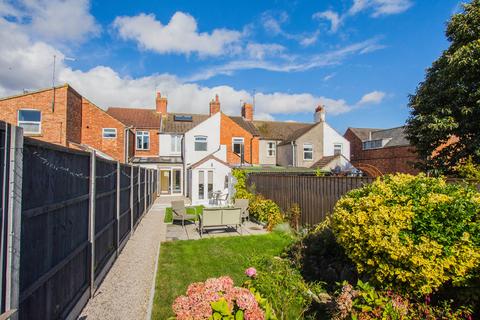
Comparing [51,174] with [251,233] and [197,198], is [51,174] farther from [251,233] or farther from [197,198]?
[197,198]

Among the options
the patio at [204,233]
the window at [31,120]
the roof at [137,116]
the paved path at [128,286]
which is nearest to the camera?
the paved path at [128,286]

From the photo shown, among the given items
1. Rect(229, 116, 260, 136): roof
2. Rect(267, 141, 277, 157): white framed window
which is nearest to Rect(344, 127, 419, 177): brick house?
Rect(267, 141, 277, 157): white framed window

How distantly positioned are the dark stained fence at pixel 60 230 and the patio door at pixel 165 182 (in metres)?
21.4

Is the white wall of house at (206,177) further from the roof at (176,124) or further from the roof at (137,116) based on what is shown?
the roof at (137,116)

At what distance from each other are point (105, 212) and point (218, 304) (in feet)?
16.0

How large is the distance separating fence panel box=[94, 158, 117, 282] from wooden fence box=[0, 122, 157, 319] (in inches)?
0.8

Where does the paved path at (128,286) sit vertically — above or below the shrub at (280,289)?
below

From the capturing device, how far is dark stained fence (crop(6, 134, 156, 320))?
284 centimetres

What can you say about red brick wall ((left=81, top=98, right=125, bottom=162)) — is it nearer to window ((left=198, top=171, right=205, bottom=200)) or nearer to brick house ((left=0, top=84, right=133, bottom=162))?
brick house ((left=0, top=84, right=133, bottom=162))

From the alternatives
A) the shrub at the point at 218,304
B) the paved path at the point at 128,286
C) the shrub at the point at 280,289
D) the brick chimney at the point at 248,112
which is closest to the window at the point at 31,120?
the paved path at the point at 128,286

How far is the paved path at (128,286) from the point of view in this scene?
447 centimetres

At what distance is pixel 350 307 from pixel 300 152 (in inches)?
1094

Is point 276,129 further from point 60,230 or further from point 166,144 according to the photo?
point 60,230

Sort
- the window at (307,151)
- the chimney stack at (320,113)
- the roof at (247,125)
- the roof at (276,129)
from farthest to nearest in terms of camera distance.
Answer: the roof at (276,129) → the chimney stack at (320,113) → the window at (307,151) → the roof at (247,125)
